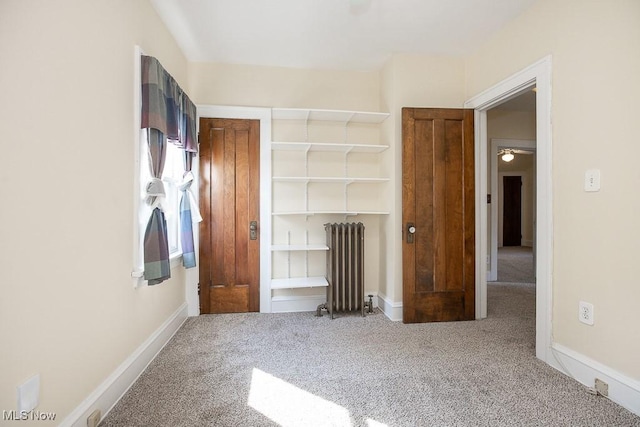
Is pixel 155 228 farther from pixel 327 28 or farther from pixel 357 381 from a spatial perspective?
pixel 327 28

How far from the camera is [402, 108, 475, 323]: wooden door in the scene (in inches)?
115

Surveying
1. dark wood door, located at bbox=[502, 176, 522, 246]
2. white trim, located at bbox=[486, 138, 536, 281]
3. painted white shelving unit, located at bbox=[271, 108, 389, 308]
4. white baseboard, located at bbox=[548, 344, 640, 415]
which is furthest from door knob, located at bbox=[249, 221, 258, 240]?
dark wood door, located at bbox=[502, 176, 522, 246]

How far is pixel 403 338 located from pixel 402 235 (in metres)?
0.94

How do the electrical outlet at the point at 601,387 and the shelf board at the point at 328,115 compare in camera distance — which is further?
the shelf board at the point at 328,115

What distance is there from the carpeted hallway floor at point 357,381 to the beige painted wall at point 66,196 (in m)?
0.41

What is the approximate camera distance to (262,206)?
322 centimetres

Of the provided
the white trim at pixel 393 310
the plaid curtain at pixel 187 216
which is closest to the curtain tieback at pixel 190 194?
the plaid curtain at pixel 187 216

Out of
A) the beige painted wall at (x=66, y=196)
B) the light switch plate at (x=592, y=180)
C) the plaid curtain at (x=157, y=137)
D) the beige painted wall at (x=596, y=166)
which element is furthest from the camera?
the plaid curtain at (x=157, y=137)

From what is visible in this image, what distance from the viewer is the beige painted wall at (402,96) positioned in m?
3.05

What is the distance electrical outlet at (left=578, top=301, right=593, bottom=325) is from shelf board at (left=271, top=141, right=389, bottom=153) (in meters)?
2.06

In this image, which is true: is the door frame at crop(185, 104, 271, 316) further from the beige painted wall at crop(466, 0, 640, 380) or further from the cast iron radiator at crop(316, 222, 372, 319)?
the beige painted wall at crop(466, 0, 640, 380)

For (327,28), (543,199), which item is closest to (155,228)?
(327,28)

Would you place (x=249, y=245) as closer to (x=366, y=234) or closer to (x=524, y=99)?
(x=366, y=234)

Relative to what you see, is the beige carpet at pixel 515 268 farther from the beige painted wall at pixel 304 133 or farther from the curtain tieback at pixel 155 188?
the curtain tieback at pixel 155 188
